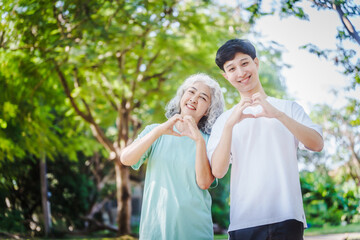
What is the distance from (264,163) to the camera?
171 centimetres

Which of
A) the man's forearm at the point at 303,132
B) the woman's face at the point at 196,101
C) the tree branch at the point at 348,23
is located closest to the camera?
the man's forearm at the point at 303,132

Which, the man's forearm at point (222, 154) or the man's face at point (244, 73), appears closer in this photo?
the man's forearm at point (222, 154)

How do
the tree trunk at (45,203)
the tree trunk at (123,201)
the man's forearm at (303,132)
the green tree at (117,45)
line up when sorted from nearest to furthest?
the man's forearm at (303,132) < the green tree at (117,45) < the tree trunk at (123,201) < the tree trunk at (45,203)

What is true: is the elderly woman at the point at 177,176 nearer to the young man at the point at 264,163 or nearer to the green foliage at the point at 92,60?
the young man at the point at 264,163

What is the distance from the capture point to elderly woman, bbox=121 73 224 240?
189cm

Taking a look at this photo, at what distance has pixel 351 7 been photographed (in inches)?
101

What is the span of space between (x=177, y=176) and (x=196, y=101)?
452mm

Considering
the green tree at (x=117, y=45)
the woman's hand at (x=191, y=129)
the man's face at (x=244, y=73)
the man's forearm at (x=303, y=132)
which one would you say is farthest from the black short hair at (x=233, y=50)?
the green tree at (x=117, y=45)

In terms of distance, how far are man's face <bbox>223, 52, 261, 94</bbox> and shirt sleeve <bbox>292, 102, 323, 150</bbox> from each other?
0.23 metres

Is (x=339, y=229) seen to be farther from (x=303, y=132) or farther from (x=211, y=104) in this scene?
(x=303, y=132)

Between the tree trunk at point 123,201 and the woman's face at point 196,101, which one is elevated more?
the woman's face at point 196,101

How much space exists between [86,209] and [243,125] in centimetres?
1280

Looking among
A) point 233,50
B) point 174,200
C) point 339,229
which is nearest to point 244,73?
point 233,50

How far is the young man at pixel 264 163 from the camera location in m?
1.64
